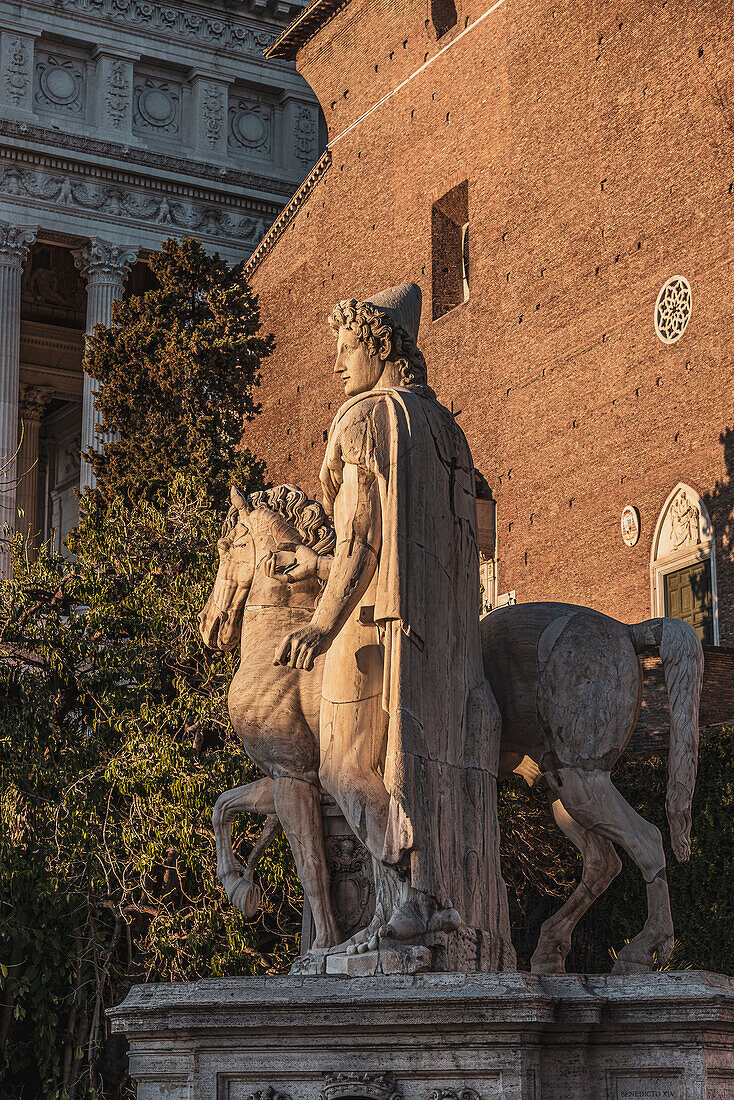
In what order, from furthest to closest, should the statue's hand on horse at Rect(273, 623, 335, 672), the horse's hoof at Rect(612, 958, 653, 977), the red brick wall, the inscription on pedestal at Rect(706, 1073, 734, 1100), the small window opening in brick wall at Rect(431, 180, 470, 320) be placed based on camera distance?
the small window opening in brick wall at Rect(431, 180, 470, 320) → the red brick wall → the horse's hoof at Rect(612, 958, 653, 977) → the statue's hand on horse at Rect(273, 623, 335, 672) → the inscription on pedestal at Rect(706, 1073, 734, 1100)

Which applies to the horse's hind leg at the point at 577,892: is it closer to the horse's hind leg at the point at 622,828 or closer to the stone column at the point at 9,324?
the horse's hind leg at the point at 622,828

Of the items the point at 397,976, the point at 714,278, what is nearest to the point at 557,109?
the point at 714,278

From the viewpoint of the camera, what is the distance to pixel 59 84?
3991 centimetres

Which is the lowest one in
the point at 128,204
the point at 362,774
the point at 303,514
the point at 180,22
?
the point at 362,774

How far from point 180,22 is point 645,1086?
3959 centimetres

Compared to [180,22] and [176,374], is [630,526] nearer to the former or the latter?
[176,374]

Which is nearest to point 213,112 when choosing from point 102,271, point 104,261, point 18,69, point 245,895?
point 18,69

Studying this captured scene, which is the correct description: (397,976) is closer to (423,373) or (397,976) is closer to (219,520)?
(423,373)

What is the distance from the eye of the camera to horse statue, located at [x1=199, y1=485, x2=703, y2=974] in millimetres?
7145

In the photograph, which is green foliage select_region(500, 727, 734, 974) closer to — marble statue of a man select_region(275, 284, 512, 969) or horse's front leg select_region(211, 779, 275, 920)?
horse's front leg select_region(211, 779, 275, 920)

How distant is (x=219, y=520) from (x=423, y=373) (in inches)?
358

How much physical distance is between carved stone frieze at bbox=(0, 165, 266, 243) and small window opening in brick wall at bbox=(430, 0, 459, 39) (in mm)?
11607

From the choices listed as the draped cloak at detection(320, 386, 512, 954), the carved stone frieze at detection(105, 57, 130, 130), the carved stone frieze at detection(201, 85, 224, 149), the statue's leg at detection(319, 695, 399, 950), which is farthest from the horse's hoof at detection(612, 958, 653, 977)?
the carved stone frieze at detection(201, 85, 224, 149)

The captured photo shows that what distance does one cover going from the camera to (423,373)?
24.2 feet
